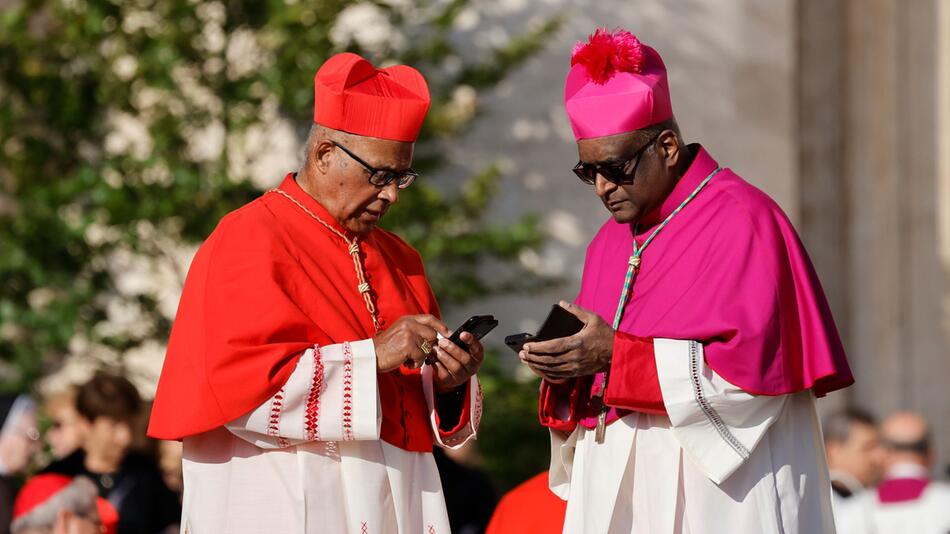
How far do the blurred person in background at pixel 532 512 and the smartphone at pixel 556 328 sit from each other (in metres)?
1.03

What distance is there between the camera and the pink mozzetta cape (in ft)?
15.0

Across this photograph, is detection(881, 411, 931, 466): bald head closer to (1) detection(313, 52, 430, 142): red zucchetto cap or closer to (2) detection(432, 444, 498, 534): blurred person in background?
(2) detection(432, 444, 498, 534): blurred person in background

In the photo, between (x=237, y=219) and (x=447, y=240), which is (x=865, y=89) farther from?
(x=237, y=219)

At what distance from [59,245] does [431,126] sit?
2359 millimetres

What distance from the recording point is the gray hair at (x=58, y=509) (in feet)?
18.9

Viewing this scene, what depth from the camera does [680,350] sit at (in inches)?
181

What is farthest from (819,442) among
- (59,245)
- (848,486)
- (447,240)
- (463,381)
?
(59,245)

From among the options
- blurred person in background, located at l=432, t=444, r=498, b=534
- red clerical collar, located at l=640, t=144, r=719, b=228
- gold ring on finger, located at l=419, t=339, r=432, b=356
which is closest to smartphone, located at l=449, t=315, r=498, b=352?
gold ring on finger, located at l=419, t=339, r=432, b=356

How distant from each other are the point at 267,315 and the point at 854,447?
16.5 ft

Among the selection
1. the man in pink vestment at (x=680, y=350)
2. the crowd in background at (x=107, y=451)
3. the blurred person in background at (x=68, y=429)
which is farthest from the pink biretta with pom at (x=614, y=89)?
the blurred person in background at (x=68, y=429)

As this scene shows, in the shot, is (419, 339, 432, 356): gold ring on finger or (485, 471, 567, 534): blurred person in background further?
(485, 471, 567, 534): blurred person in background

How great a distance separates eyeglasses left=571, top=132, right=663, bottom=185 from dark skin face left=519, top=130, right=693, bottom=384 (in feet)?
0.03

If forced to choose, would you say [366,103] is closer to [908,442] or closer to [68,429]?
[68,429]

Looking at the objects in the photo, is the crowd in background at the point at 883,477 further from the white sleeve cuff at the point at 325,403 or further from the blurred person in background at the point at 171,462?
the blurred person in background at the point at 171,462
